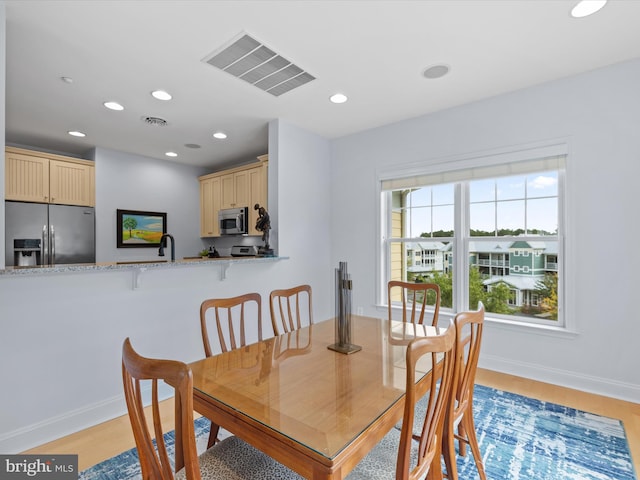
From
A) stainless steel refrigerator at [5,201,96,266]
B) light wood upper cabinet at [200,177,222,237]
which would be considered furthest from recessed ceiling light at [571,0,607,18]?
stainless steel refrigerator at [5,201,96,266]

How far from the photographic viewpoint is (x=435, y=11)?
6.44 ft

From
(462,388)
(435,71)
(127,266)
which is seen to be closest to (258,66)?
(435,71)

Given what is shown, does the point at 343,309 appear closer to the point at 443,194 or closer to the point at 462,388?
the point at 462,388

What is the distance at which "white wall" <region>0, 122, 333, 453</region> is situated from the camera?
6.66ft

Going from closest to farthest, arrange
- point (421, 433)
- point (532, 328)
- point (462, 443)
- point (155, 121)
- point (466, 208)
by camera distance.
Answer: point (421, 433)
point (462, 443)
point (532, 328)
point (466, 208)
point (155, 121)

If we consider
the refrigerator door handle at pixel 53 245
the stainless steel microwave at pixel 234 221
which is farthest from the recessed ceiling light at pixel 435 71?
the refrigerator door handle at pixel 53 245

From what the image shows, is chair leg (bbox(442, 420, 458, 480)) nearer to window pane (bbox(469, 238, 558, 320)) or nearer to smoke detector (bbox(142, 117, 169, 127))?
window pane (bbox(469, 238, 558, 320))

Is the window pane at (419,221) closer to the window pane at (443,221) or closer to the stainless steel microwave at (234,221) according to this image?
the window pane at (443,221)

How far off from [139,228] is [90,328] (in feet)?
9.70

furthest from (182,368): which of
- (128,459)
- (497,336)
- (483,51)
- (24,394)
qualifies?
(497,336)

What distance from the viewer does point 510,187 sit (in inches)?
126

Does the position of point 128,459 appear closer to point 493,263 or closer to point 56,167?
point 493,263

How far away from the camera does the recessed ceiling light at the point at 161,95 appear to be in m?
2.95

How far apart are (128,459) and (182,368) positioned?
1746 millimetres
